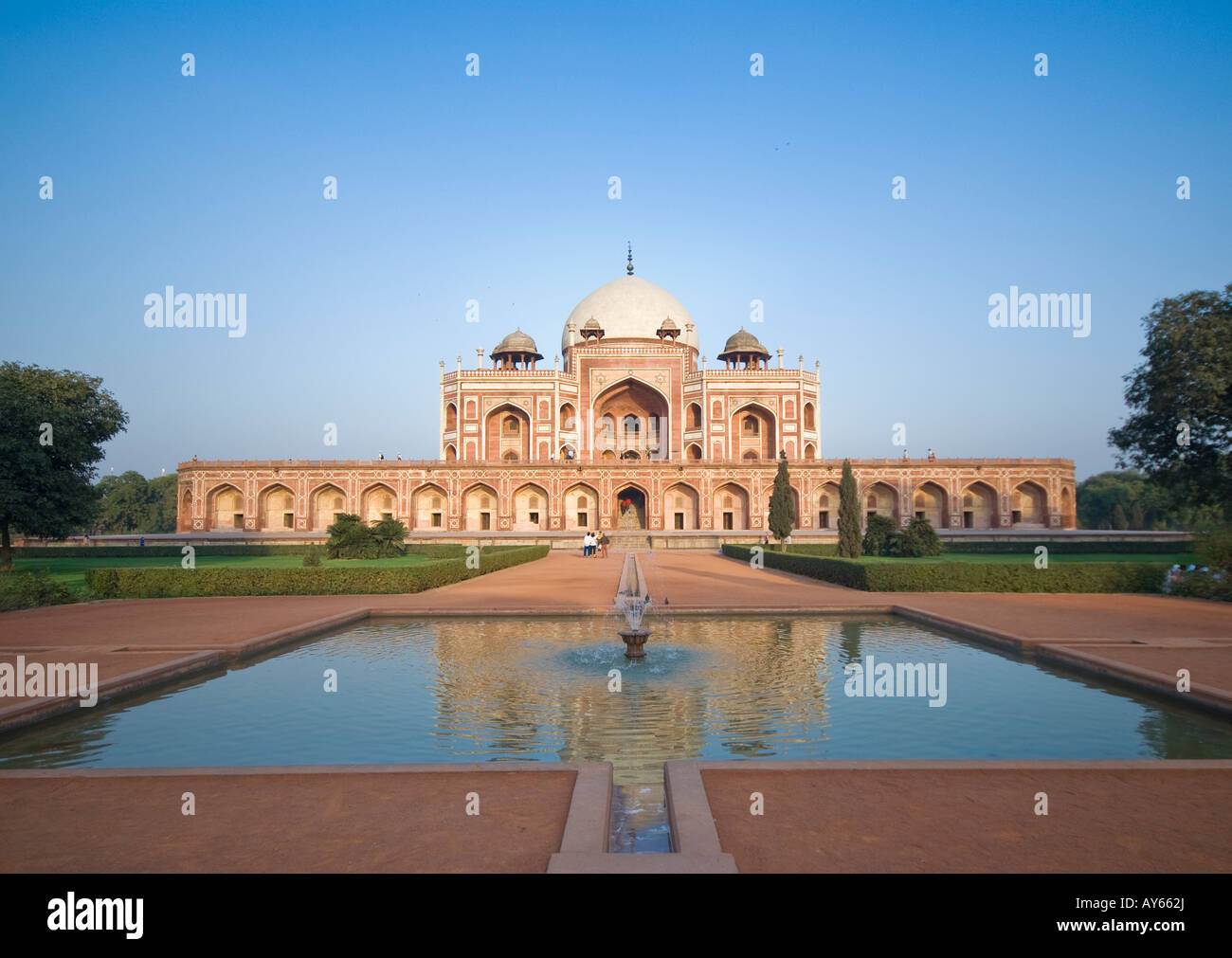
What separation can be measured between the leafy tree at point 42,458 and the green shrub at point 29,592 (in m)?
5.64

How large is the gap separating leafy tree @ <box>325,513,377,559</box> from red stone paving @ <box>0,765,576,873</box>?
68.9 ft

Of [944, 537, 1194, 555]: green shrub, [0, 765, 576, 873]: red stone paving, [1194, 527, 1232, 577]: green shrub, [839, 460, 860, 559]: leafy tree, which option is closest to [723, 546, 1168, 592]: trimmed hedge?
[1194, 527, 1232, 577]: green shrub

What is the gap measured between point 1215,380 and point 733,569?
A: 1258 centimetres

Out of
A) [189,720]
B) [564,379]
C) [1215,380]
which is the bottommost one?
[189,720]

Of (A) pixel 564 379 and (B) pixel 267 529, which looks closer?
(B) pixel 267 529

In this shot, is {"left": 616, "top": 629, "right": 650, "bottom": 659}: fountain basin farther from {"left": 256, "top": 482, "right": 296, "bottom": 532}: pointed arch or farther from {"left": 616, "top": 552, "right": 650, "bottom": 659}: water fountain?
{"left": 256, "top": 482, "right": 296, "bottom": 532}: pointed arch

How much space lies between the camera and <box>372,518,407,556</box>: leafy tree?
25483 mm

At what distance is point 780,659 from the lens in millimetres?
8820

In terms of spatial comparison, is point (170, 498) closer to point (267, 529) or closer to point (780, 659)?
point (267, 529)

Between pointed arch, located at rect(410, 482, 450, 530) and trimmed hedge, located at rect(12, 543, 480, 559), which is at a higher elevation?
pointed arch, located at rect(410, 482, 450, 530)

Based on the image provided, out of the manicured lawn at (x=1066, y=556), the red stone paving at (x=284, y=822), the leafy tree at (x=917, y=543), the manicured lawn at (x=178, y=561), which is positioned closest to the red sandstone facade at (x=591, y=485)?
the manicured lawn at (x=178, y=561)

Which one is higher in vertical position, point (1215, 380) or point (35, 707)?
point (1215, 380)

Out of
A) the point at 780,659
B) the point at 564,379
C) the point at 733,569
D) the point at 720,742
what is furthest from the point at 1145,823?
the point at 564,379
